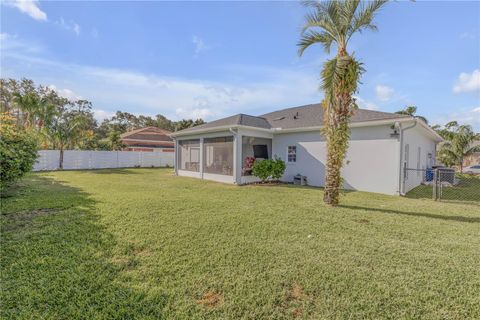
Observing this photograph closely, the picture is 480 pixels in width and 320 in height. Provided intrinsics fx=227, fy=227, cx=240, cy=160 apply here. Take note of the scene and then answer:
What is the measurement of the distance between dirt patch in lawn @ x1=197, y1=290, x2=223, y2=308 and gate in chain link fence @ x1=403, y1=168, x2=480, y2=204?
9666mm

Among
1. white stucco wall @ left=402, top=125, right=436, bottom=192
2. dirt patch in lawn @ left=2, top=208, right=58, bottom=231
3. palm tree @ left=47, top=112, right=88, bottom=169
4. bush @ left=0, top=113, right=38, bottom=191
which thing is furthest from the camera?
palm tree @ left=47, top=112, right=88, bottom=169

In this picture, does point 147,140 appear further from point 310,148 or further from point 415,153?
point 415,153

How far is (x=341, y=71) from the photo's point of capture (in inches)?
272

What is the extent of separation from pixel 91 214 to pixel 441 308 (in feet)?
23.7

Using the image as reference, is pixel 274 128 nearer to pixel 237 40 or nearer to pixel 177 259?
pixel 237 40

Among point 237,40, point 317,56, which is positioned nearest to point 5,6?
point 237,40

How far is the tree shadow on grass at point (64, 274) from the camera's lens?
2.57 metres

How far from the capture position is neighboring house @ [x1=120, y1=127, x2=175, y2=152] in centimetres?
3500

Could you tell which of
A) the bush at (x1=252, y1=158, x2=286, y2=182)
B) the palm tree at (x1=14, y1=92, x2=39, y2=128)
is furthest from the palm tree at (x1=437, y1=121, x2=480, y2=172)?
the palm tree at (x1=14, y1=92, x2=39, y2=128)

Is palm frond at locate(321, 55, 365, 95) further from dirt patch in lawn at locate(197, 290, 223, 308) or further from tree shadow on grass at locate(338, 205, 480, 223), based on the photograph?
dirt patch in lawn at locate(197, 290, 223, 308)

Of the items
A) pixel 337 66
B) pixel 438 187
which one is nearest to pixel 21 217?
pixel 337 66

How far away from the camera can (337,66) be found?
272 inches

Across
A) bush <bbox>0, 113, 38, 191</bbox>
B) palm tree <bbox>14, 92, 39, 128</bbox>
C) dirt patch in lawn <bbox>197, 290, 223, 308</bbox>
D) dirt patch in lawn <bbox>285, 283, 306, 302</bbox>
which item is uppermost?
palm tree <bbox>14, 92, 39, 128</bbox>

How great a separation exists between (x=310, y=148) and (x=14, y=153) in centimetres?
1222
